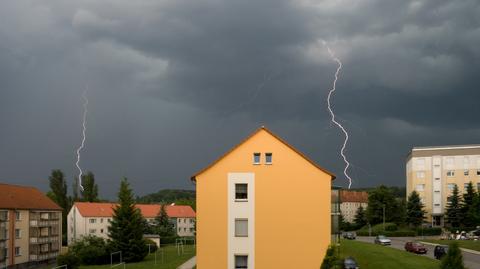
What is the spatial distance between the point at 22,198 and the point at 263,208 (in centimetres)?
5069

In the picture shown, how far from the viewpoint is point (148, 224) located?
11475cm

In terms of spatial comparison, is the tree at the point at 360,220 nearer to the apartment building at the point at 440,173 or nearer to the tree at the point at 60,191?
the apartment building at the point at 440,173

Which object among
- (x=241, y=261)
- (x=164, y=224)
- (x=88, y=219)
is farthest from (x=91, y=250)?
(x=164, y=224)

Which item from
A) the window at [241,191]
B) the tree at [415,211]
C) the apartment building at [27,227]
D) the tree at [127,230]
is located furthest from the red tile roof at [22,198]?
the tree at [415,211]

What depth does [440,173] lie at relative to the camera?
11119 cm

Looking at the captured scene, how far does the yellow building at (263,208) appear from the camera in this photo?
4081cm

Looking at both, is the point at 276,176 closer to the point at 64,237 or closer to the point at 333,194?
the point at 333,194

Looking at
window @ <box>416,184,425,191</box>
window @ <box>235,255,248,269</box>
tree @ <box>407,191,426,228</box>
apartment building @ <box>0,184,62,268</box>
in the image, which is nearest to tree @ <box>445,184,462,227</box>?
tree @ <box>407,191,426,228</box>

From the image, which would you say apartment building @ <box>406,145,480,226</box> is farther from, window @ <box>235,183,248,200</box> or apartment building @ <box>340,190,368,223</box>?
window @ <box>235,183,248,200</box>

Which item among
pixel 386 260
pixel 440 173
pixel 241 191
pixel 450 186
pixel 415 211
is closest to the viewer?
pixel 241 191

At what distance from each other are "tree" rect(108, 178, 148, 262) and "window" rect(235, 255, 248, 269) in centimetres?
3754

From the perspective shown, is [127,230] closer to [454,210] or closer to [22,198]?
[22,198]

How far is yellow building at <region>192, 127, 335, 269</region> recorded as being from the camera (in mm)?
40812

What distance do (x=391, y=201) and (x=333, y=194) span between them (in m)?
77.3
